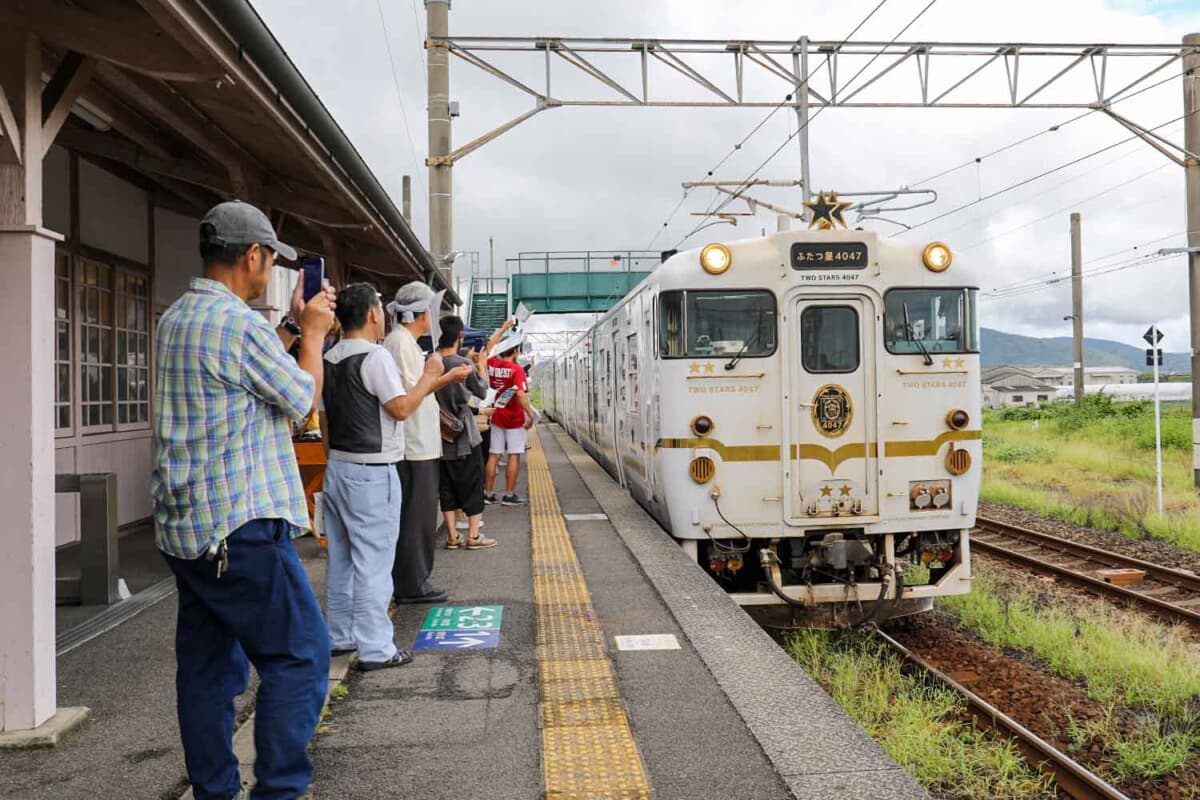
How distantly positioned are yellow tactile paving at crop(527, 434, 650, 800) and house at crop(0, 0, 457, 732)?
6.34 ft

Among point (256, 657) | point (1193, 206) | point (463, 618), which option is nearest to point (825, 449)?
point (463, 618)

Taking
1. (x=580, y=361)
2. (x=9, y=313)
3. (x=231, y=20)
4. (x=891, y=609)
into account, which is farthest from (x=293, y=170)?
(x=580, y=361)

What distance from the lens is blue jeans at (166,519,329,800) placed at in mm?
2674

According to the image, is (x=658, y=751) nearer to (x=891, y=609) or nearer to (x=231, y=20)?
(x=231, y=20)

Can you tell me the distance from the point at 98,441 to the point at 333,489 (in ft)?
13.6

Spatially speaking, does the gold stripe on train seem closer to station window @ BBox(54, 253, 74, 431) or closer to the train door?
the train door

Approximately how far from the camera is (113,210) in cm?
782

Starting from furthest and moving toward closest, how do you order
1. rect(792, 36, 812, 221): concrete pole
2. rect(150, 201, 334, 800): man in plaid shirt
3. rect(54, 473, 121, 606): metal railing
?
1. rect(792, 36, 812, 221): concrete pole
2. rect(54, 473, 121, 606): metal railing
3. rect(150, 201, 334, 800): man in plaid shirt

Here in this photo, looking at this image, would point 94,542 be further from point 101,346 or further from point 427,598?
point 101,346

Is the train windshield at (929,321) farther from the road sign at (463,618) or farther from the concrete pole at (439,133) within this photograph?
the concrete pole at (439,133)

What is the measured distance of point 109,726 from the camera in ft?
12.4

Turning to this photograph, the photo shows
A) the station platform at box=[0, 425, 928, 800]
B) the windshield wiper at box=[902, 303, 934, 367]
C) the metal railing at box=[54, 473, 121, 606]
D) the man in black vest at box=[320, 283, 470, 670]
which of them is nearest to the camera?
the station platform at box=[0, 425, 928, 800]

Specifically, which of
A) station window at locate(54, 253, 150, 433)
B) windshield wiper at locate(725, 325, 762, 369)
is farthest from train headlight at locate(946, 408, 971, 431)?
station window at locate(54, 253, 150, 433)

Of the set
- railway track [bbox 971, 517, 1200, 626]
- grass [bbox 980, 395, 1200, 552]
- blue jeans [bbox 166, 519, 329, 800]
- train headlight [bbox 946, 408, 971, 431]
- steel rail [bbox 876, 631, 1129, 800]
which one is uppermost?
train headlight [bbox 946, 408, 971, 431]
